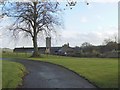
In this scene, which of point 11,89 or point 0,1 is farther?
point 11,89

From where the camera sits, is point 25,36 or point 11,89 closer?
point 11,89

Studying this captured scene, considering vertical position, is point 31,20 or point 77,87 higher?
point 31,20

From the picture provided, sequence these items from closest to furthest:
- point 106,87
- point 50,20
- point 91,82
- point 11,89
Result: point 11,89 → point 106,87 → point 91,82 → point 50,20

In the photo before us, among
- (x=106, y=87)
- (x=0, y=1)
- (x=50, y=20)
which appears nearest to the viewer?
(x=0, y=1)

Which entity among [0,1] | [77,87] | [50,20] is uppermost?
[50,20]

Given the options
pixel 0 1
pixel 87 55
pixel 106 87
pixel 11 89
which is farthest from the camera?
pixel 87 55

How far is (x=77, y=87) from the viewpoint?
753 inches

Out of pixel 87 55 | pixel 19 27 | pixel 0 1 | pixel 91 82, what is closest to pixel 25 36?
pixel 19 27

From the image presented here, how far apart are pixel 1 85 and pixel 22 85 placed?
5.63ft

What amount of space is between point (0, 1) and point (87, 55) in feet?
216

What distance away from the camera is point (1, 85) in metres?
18.2

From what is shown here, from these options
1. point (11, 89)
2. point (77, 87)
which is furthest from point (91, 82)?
point (11, 89)

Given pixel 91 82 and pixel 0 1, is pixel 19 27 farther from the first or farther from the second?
pixel 0 1

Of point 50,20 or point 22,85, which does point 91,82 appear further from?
point 50,20
